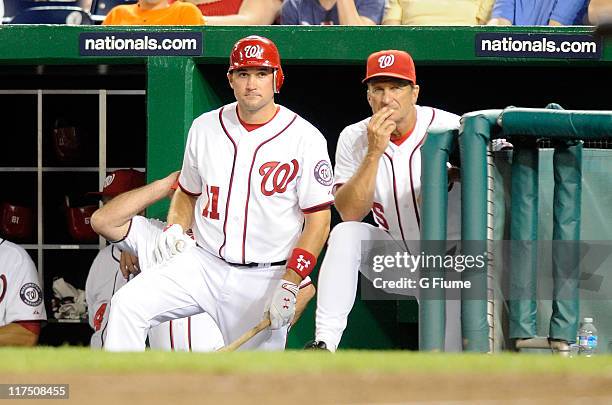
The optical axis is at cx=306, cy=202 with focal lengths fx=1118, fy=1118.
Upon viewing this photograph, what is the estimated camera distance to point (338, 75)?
19.2 feet

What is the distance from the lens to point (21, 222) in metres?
6.31

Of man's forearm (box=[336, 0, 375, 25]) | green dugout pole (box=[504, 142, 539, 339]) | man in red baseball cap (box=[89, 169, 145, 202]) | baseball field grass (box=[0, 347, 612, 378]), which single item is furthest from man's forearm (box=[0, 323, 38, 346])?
green dugout pole (box=[504, 142, 539, 339])

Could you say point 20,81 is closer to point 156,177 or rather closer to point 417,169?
point 156,177

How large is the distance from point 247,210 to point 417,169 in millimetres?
797

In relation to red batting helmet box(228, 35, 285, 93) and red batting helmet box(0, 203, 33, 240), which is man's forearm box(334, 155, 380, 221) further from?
red batting helmet box(0, 203, 33, 240)

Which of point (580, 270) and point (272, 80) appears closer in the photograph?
point (580, 270)

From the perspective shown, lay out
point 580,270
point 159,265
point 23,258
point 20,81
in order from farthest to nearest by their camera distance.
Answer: point 20,81, point 23,258, point 159,265, point 580,270

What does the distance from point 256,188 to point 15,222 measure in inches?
87.9

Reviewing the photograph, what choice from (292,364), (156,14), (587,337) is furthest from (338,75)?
(292,364)

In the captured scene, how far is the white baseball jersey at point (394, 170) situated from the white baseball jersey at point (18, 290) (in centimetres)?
174

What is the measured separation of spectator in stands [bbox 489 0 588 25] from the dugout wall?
0.24 metres

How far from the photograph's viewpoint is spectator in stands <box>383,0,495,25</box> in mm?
5586

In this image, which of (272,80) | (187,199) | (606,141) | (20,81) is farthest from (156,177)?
(606,141)

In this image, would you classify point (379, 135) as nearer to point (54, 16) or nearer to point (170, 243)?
point (170, 243)
